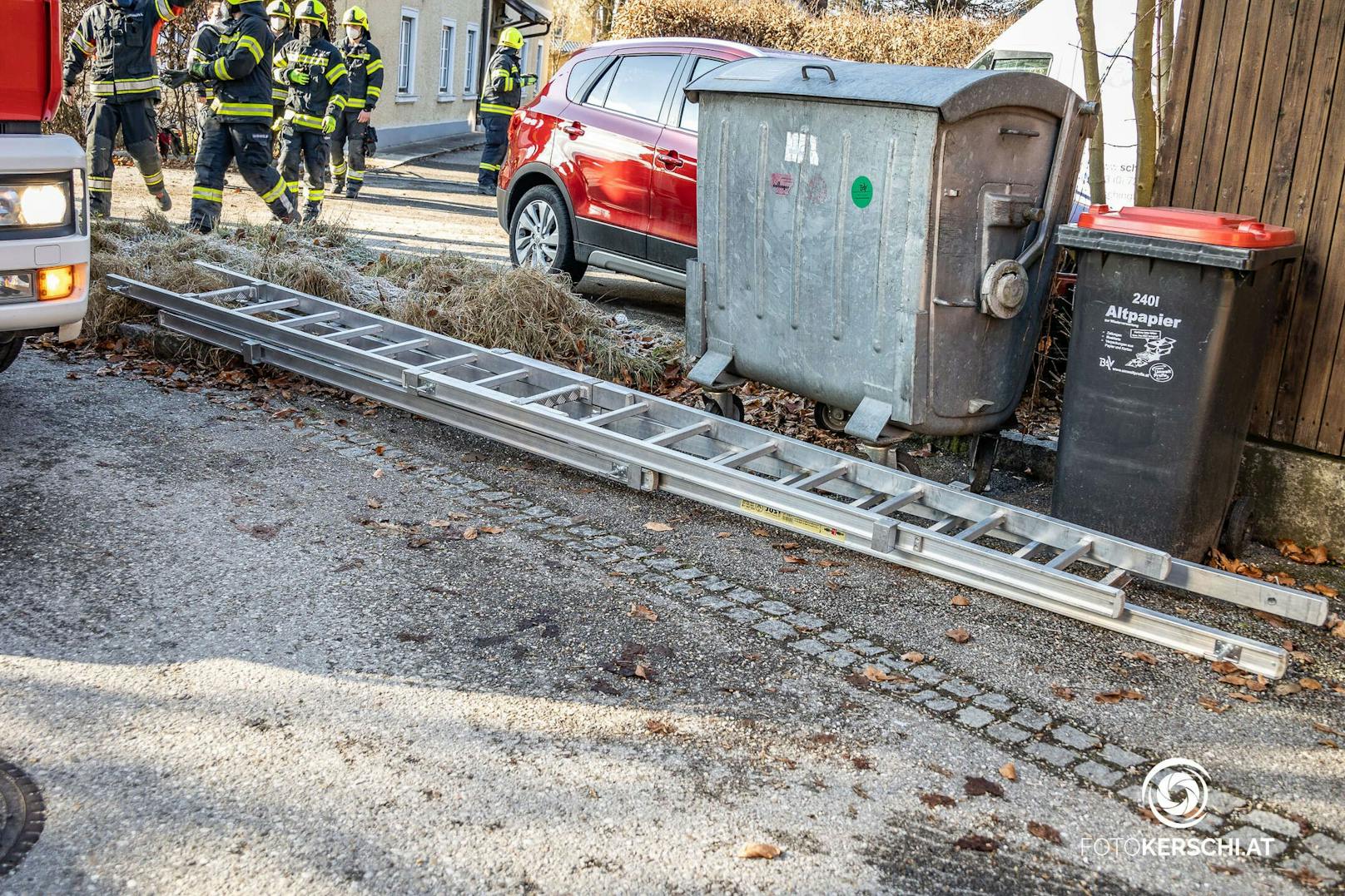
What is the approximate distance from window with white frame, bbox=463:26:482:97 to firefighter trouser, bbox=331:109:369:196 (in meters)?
17.1

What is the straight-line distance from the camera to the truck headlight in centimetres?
462

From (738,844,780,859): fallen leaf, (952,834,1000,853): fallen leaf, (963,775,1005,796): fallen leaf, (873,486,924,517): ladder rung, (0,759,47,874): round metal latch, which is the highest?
(873,486,924,517): ladder rung

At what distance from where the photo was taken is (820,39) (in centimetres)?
1861

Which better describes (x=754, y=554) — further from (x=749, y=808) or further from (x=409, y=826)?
(x=409, y=826)

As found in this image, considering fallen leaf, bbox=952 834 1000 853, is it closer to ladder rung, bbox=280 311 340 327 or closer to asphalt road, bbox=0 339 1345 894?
asphalt road, bbox=0 339 1345 894

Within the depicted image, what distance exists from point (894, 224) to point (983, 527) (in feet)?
4.22

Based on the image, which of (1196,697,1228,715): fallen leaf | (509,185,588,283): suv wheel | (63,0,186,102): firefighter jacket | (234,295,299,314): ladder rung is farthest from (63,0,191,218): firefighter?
(1196,697,1228,715): fallen leaf

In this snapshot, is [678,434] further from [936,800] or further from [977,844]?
[977,844]

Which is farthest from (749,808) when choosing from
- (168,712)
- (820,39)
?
A: (820,39)

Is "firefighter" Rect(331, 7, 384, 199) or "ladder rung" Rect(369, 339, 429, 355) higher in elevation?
"firefighter" Rect(331, 7, 384, 199)

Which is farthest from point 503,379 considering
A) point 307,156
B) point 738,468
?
point 307,156

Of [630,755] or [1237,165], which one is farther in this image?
[1237,165]

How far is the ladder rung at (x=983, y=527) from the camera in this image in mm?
4430

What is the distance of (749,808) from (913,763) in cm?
53
